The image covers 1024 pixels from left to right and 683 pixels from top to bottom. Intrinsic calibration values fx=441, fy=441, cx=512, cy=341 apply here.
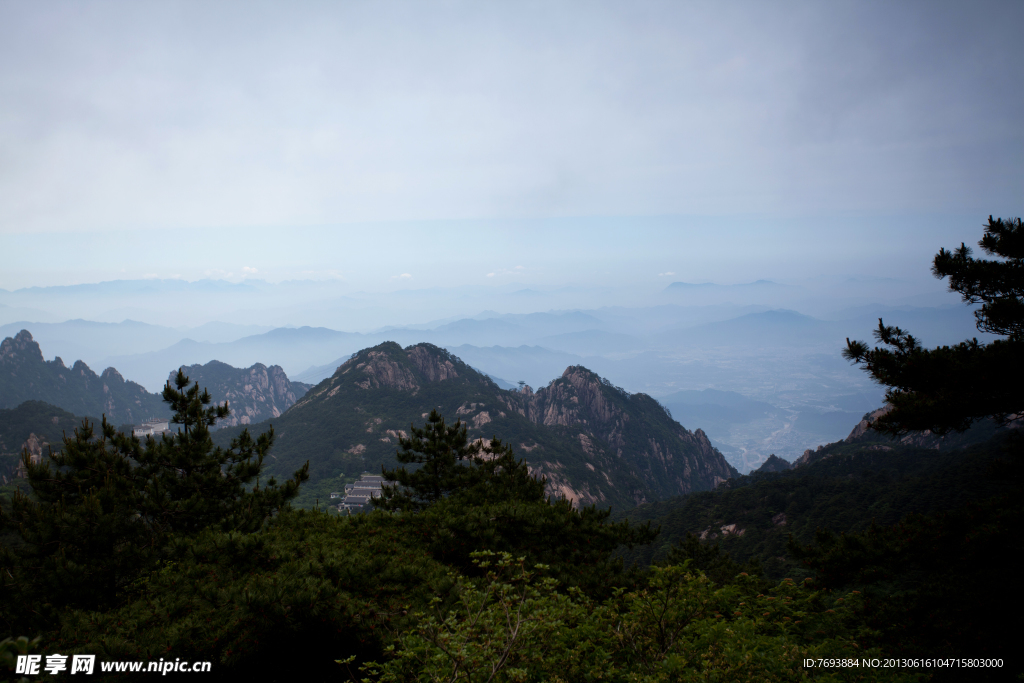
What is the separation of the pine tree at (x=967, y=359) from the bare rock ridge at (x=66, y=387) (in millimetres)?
208337

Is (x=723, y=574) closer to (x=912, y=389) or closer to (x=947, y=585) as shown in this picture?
(x=947, y=585)

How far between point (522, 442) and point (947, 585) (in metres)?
85.4

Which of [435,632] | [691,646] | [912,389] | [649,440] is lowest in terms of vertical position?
[649,440]

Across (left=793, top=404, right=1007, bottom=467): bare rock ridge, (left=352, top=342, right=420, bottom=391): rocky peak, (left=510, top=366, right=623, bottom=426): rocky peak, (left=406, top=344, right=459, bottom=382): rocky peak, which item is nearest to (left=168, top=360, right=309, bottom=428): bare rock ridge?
(left=352, top=342, right=420, bottom=391): rocky peak

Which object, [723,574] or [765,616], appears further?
[723,574]

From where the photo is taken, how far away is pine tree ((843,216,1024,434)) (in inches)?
404

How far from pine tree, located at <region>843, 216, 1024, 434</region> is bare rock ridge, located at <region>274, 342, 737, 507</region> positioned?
68.1 metres

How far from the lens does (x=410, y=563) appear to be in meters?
10.7

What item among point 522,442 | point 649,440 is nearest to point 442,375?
point 522,442

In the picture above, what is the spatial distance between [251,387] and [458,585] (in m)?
211

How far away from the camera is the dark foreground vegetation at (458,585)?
24.2ft

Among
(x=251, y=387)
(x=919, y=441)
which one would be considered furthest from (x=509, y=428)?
(x=251, y=387)

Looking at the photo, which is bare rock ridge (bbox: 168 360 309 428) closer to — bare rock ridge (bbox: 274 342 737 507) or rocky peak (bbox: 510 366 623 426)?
bare rock ridge (bbox: 274 342 737 507)

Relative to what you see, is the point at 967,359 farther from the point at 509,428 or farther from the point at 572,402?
the point at 572,402
